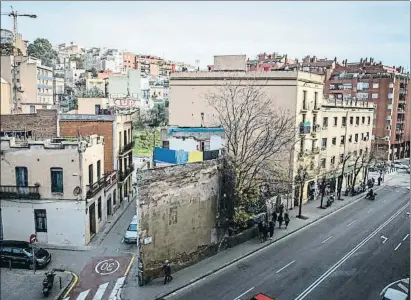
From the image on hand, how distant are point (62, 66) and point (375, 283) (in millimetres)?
21970

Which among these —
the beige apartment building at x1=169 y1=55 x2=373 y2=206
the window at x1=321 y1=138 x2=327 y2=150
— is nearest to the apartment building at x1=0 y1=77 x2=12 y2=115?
the beige apartment building at x1=169 y1=55 x2=373 y2=206

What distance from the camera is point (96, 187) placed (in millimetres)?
20203

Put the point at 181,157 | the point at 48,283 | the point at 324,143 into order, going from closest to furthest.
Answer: the point at 48,283, the point at 181,157, the point at 324,143

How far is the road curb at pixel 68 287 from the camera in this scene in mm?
14130

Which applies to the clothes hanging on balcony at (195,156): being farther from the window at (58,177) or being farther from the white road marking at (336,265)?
the white road marking at (336,265)

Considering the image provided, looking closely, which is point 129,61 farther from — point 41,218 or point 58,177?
point 41,218

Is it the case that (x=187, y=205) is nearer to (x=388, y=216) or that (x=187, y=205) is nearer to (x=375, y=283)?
(x=375, y=283)

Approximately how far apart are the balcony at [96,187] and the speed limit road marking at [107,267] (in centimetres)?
311

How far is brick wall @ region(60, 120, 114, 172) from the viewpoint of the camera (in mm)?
25391

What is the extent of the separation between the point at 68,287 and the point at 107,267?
229 cm

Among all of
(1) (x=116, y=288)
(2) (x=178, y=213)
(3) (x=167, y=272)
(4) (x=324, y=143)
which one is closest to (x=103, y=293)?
(1) (x=116, y=288)

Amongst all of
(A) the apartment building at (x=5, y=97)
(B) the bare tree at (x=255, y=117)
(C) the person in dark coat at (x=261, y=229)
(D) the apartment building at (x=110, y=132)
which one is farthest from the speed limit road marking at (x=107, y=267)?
(A) the apartment building at (x=5, y=97)

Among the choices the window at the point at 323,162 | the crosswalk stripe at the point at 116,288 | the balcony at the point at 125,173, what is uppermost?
the window at the point at 323,162

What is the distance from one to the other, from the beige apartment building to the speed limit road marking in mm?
13878
